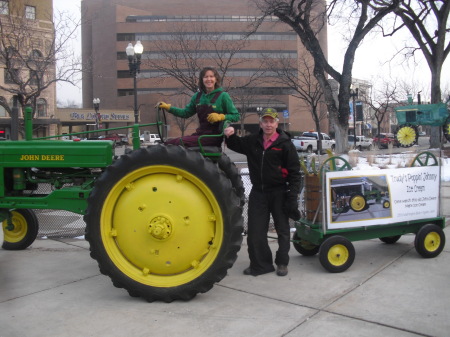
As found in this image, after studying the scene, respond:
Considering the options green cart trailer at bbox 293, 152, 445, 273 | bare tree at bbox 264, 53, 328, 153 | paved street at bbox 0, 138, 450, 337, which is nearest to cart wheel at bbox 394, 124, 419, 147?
bare tree at bbox 264, 53, 328, 153

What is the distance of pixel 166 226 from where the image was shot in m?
3.70

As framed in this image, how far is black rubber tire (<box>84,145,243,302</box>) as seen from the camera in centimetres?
364

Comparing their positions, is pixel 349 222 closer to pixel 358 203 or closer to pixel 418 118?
pixel 358 203

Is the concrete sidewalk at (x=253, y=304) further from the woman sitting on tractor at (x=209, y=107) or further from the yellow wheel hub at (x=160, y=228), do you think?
the woman sitting on tractor at (x=209, y=107)

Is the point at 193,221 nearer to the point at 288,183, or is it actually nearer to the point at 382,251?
the point at 288,183

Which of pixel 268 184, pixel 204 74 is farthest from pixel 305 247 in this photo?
pixel 204 74

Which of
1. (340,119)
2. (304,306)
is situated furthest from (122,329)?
(340,119)

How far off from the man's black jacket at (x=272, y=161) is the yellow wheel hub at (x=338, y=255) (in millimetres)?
716

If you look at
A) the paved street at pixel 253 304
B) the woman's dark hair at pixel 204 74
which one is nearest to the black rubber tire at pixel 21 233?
the paved street at pixel 253 304

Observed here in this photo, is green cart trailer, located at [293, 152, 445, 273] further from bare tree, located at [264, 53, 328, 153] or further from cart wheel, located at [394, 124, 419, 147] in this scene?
cart wheel, located at [394, 124, 419, 147]

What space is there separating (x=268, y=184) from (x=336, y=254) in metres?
1.03

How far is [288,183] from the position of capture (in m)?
4.59

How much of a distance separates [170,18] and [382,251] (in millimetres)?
68325

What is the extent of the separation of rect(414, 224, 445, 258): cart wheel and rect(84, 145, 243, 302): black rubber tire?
2.41m
